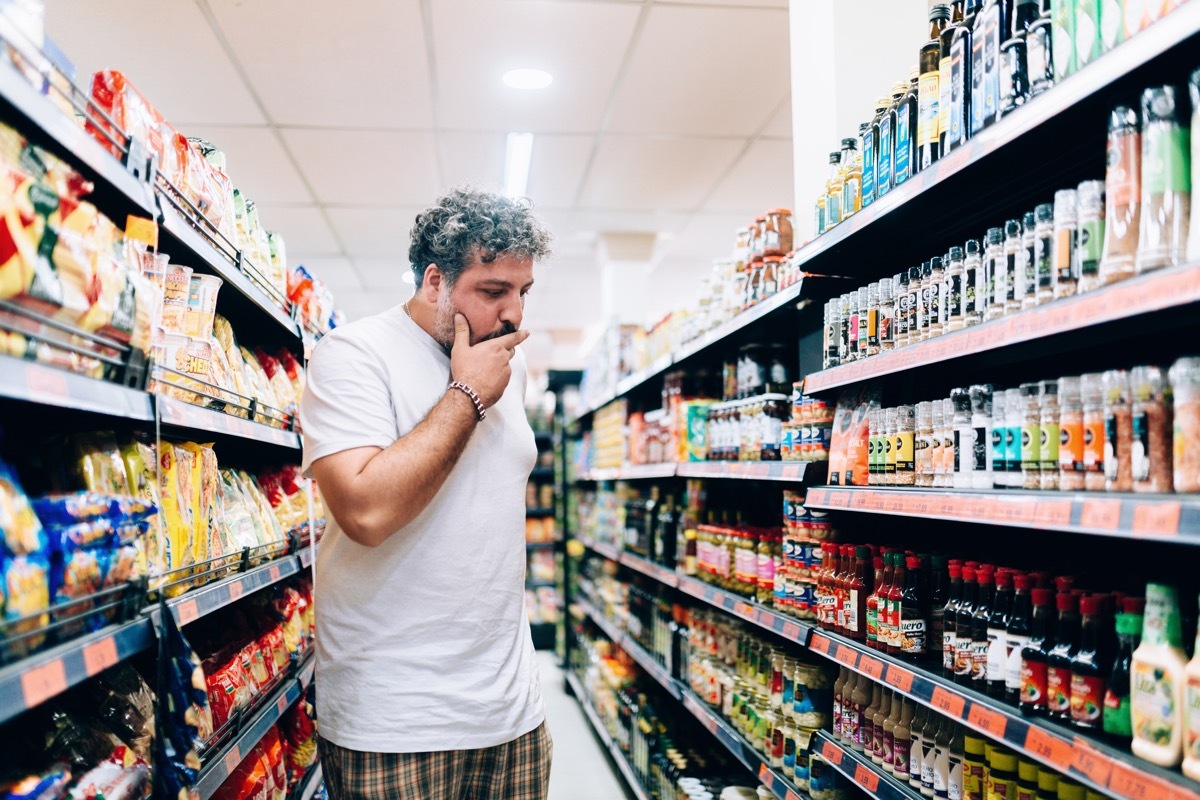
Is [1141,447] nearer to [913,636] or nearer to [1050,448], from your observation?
[1050,448]

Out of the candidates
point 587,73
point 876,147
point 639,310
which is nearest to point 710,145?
point 587,73

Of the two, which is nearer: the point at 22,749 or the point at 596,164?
the point at 22,749

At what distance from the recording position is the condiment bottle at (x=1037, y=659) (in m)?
→ 1.42

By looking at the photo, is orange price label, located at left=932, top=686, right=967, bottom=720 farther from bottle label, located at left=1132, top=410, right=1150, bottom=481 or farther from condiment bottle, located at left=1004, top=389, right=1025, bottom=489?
bottle label, located at left=1132, top=410, right=1150, bottom=481

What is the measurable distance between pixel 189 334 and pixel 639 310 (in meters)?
5.60

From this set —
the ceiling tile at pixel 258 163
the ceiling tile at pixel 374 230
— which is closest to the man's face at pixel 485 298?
the ceiling tile at pixel 258 163

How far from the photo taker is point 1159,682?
3.93 feet

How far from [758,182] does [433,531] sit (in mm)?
4825

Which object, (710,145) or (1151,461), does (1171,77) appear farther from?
(710,145)

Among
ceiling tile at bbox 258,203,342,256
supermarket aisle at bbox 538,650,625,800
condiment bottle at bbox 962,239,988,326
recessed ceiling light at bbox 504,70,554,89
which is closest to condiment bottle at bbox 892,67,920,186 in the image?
condiment bottle at bbox 962,239,988,326

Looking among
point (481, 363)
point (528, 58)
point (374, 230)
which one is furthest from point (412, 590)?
point (374, 230)

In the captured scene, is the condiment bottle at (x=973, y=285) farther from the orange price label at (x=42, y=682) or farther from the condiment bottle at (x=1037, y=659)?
the orange price label at (x=42, y=682)

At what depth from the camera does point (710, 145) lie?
523 centimetres

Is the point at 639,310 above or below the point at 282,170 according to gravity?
below
